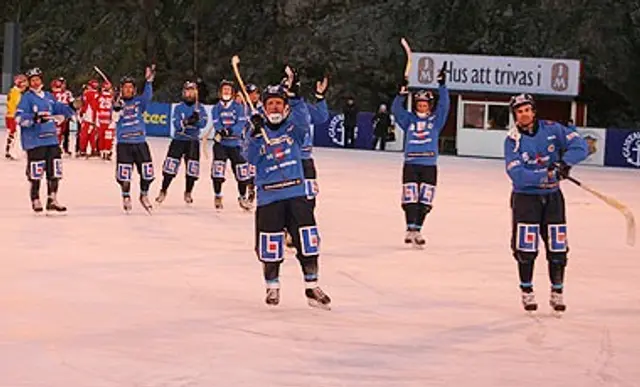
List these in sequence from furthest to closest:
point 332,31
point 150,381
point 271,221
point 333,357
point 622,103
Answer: point 332,31 → point 622,103 → point 271,221 → point 333,357 → point 150,381

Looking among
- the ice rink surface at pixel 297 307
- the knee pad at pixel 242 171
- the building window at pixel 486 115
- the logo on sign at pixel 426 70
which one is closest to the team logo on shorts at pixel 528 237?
the ice rink surface at pixel 297 307

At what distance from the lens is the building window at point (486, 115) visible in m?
38.9

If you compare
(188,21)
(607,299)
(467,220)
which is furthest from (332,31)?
(607,299)

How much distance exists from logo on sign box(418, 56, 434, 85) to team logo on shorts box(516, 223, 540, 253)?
102ft

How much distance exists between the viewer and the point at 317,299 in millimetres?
10195

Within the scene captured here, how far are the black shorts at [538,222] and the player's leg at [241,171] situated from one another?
8.25 m

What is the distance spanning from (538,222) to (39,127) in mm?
7776

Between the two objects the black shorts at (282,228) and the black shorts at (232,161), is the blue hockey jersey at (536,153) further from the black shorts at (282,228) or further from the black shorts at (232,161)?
the black shorts at (232,161)

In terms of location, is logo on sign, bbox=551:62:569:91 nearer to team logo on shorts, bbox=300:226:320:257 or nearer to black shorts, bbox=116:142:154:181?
black shorts, bbox=116:142:154:181

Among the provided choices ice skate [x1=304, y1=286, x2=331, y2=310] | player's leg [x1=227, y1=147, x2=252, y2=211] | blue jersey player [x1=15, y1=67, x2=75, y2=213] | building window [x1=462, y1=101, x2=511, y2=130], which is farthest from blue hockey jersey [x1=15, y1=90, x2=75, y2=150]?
building window [x1=462, y1=101, x2=511, y2=130]

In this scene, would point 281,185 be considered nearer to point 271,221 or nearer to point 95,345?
point 271,221

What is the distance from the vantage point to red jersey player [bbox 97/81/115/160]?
27984 mm

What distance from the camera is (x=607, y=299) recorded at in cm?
1133

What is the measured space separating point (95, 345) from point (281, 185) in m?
2.32
